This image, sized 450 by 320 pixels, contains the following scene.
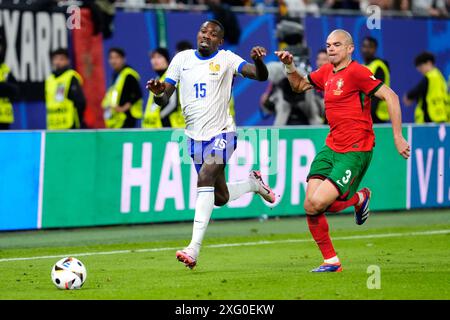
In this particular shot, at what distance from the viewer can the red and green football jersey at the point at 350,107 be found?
11727 millimetres

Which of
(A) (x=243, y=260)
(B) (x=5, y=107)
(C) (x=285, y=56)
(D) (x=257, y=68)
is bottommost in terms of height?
(A) (x=243, y=260)

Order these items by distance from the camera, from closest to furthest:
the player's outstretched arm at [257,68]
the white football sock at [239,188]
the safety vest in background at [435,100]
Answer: the player's outstretched arm at [257,68] → the white football sock at [239,188] → the safety vest in background at [435,100]

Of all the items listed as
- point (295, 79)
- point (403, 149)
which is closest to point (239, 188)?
point (295, 79)

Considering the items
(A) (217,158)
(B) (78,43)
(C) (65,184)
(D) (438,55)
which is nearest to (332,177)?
(A) (217,158)

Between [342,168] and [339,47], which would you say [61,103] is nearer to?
[339,47]

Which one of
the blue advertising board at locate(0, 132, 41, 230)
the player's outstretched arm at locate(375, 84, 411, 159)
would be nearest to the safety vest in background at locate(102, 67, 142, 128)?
the blue advertising board at locate(0, 132, 41, 230)

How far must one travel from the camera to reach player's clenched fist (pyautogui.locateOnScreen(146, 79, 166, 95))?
11.7m

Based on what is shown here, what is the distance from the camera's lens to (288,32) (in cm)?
2072

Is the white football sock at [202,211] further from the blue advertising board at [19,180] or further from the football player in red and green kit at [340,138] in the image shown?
the blue advertising board at [19,180]

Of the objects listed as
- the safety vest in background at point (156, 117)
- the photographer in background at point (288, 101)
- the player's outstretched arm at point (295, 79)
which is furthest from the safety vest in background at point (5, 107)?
the player's outstretched arm at point (295, 79)

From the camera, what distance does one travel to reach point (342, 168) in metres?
11.7

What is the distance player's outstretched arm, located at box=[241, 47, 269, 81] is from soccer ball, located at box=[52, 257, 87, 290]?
106 inches

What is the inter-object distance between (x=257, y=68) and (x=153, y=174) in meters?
5.15

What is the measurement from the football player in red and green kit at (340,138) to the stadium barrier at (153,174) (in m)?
4.89
